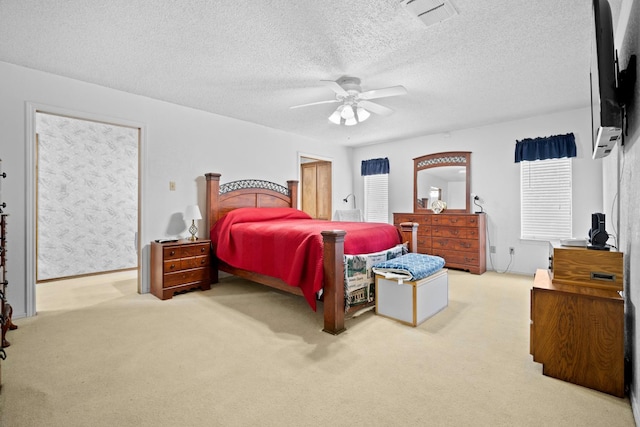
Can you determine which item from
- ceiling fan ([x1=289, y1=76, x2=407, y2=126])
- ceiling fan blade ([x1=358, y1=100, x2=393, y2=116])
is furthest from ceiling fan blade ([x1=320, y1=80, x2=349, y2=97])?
ceiling fan blade ([x1=358, y1=100, x2=393, y2=116])

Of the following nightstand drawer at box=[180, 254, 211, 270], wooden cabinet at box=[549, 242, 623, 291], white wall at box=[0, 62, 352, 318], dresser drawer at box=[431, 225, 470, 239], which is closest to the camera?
wooden cabinet at box=[549, 242, 623, 291]

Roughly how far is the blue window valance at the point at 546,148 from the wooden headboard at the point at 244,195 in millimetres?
3617

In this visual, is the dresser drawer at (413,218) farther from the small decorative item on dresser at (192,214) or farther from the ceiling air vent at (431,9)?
the ceiling air vent at (431,9)

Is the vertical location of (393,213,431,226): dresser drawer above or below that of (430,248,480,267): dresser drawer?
above

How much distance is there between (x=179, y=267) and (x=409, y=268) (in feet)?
8.76

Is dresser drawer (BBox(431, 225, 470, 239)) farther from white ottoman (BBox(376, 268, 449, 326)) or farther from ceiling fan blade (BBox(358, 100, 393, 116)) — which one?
ceiling fan blade (BBox(358, 100, 393, 116))

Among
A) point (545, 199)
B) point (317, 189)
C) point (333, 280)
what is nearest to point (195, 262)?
point (333, 280)

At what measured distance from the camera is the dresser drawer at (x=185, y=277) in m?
3.57

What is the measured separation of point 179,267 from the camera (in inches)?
145

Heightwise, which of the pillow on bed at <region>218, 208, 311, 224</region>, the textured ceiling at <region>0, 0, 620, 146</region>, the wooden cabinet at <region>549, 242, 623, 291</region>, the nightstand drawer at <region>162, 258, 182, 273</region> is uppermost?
the textured ceiling at <region>0, 0, 620, 146</region>

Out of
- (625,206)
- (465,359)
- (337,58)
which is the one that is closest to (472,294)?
(465,359)

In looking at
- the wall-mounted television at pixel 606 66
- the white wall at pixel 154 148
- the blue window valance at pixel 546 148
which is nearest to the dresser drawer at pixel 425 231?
the blue window valance at pixel 546 148

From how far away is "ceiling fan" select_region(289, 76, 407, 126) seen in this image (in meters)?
3.12

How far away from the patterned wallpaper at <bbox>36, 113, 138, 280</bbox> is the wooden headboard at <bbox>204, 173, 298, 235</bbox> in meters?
1.77
